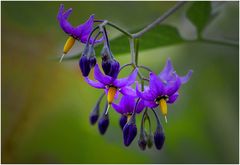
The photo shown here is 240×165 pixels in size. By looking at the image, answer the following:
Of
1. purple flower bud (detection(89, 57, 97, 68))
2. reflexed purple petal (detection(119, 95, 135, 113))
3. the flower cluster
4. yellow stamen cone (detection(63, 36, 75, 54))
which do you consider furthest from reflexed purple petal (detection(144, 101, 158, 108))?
yellow stamen cone (detection(63, 36, 75, 54))

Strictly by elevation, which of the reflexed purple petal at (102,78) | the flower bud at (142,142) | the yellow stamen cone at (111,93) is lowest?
the flower bud at (142,142)

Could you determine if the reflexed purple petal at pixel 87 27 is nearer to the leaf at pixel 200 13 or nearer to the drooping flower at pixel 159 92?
the drooping flower at pixel 159 92

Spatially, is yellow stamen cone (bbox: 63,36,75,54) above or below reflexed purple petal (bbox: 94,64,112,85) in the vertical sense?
above

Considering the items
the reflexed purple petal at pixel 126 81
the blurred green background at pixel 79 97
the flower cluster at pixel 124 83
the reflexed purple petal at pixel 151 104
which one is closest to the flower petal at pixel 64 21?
the flower cluster at pixel 124 83

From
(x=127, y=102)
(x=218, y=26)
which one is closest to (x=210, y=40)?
(x=127, y=102)

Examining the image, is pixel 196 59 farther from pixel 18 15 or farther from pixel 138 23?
pixel 18 15

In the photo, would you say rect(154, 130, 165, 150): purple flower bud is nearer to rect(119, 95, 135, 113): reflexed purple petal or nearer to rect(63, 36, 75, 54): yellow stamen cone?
rect(119, 95, 135, 113): reflexed purple petal
